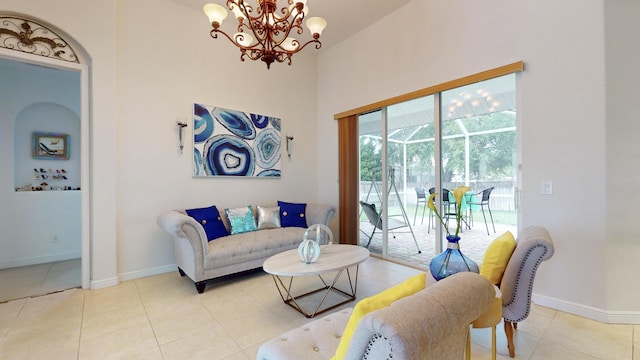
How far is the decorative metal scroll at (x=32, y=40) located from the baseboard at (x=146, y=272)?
2.46 meters

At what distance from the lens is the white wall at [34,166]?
3592 millimetres

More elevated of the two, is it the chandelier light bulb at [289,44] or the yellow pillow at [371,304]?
the chandelier light bulb at [289,44]

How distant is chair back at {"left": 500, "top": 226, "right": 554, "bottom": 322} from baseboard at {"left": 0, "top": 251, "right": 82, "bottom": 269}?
17.5 feet

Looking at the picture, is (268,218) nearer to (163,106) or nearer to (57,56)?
A: (163,106)

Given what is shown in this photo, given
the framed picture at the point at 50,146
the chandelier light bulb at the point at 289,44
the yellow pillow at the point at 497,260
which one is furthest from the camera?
the framed picture at the point at 50,146

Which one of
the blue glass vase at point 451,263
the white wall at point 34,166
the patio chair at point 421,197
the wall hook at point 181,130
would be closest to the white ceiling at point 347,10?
the wall hook at point 181,130

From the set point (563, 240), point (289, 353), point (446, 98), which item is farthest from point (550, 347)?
point (446, 98)

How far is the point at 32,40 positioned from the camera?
271 centimetres

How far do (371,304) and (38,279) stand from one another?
13.7ft

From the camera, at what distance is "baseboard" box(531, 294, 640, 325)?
7.09 ft

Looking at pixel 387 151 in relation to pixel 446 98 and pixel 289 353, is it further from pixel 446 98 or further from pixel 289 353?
pixel 289 353

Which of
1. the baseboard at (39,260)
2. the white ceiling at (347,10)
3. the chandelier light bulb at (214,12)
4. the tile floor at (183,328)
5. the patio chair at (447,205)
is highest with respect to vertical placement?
the white ceiling at (347,10)

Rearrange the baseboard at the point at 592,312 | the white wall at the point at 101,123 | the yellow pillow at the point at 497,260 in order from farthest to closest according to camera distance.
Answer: the white wall at the point at 101,123, the baseboard at the point at 592,312, the yellow pillow at the point at 497,260

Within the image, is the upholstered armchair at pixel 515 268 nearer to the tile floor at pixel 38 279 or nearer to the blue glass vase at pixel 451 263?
the blue glass vase at pixel 451 263
